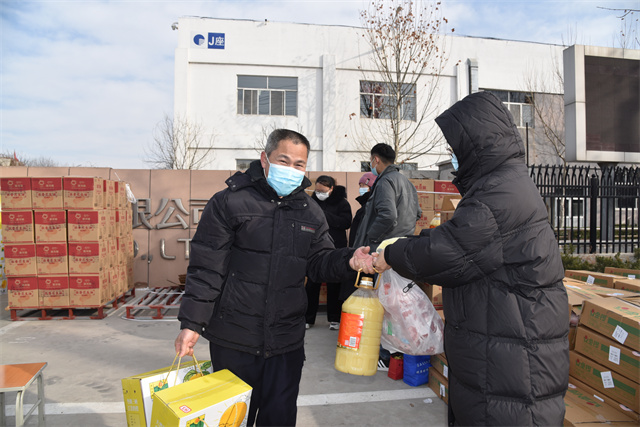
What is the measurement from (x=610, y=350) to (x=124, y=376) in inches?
164

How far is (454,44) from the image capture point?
16984 millimetres

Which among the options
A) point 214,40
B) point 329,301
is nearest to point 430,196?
point 329,301

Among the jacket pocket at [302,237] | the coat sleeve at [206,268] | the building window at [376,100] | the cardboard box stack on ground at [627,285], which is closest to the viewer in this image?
the coat sleeve at [206,268]

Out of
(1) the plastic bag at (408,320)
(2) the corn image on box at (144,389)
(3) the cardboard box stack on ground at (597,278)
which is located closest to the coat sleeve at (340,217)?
(1) the plastic bag at (408,320)

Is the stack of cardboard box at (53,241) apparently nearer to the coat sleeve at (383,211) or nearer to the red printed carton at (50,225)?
the red printed carton at (50,225)

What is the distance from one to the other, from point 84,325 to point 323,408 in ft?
13.5

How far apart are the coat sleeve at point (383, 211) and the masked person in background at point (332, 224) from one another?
4.24ft

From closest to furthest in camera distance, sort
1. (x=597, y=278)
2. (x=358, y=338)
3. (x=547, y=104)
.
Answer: (x=358, y=338)
(x=597, y=278)
(x=547, y=104)

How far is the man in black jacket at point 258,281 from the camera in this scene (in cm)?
200

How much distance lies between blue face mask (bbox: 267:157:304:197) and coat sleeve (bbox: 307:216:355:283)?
0.33 m

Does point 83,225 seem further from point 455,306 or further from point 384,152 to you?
point 455,306

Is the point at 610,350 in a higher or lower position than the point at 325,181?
lower

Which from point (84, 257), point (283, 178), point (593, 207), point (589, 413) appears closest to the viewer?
point (283, 178)

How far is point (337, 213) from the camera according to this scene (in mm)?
5453
